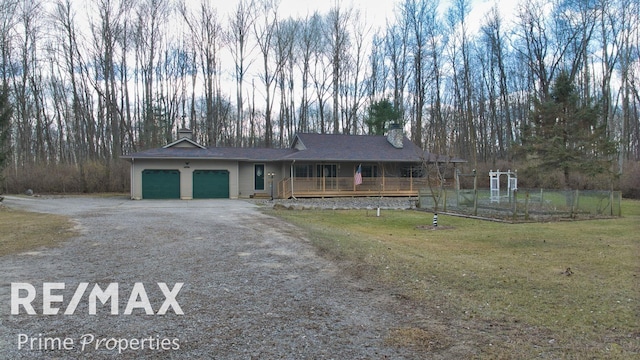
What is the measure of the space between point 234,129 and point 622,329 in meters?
38.7

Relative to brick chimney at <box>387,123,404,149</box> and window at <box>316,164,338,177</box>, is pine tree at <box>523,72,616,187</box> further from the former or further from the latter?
window at <box>316,164,338,177</box>

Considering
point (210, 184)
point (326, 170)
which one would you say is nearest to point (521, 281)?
point (326, 170)

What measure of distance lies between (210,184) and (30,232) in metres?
15.2

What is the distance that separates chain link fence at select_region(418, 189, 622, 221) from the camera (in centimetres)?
1438

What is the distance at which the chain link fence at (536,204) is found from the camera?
14.4 meters

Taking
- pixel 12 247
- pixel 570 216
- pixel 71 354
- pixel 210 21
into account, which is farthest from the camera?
pixel 210 21

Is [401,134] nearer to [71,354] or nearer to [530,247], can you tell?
[530,247]

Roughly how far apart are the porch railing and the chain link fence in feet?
27.3

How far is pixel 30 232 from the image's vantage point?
31.6ft

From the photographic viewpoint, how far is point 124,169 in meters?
30.0

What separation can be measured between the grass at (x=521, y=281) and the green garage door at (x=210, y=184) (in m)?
15.5

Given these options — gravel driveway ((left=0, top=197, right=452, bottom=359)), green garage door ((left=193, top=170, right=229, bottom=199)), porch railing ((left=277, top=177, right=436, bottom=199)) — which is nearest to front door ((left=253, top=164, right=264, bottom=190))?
porch railing ((left=277, top=177, right=436, bottom=199))

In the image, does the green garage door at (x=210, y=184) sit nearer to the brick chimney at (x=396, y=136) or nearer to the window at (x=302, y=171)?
the window at (x=302, y=171)

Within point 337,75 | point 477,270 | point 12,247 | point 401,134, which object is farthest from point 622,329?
point 337,75
